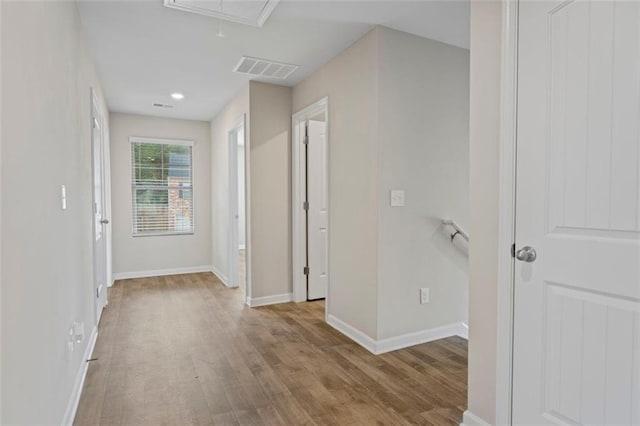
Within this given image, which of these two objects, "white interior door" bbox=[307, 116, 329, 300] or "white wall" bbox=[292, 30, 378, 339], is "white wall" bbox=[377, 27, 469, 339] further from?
"white interior door" bbox=[307, 116, 329, 300]

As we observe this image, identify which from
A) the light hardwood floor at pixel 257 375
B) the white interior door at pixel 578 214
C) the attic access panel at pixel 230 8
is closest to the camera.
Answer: the white interior door at pixel 578 214

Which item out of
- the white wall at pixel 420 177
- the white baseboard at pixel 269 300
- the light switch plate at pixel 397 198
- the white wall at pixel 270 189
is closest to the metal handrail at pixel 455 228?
the white wall at pixel 420 177

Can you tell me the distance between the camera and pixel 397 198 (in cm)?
288

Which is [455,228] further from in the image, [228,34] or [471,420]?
[228,34]

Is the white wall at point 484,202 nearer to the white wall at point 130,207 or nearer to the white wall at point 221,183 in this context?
the white wall at point 221,183

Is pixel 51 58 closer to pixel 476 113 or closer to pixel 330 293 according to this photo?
pixel 476 113

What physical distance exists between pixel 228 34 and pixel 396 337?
271 centimetres

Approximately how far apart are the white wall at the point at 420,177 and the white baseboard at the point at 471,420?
998 millimetres

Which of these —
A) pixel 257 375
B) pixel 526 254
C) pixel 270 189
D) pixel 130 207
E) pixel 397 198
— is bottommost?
pixel 257 375

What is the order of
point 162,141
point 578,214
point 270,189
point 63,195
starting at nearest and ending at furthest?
point 578,214, point 63,195, point 270,189, point 162,141

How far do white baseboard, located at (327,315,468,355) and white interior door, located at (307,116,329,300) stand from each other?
90 centimetres

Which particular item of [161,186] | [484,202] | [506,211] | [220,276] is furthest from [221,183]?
Result: [506,211]

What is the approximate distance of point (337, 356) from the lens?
280cm

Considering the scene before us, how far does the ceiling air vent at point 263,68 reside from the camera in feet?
11.2
